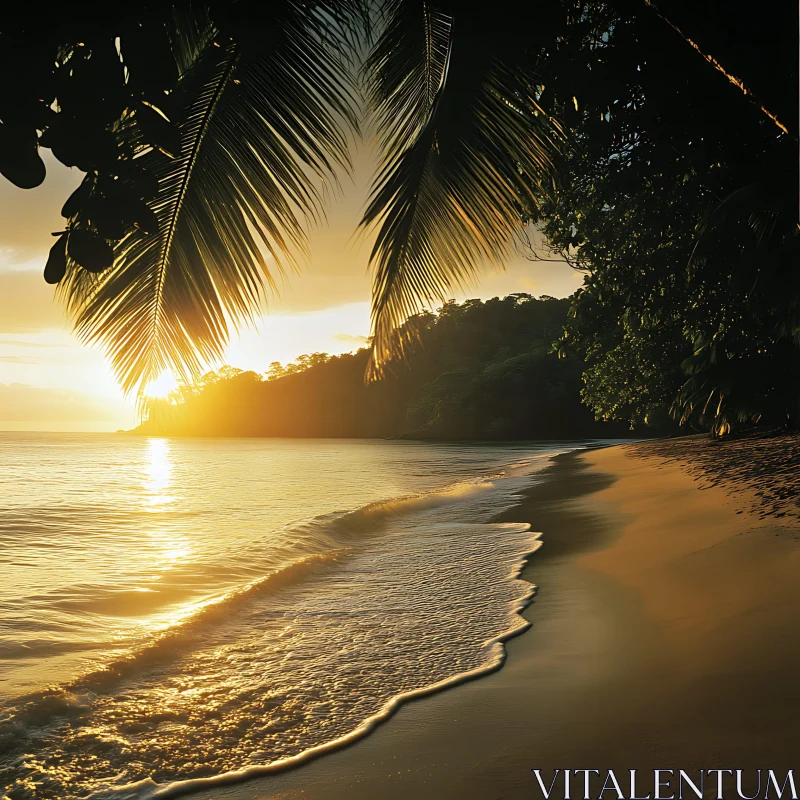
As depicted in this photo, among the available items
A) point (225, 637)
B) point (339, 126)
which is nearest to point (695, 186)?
point (339, 126)

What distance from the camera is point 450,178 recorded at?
3529 millimetres

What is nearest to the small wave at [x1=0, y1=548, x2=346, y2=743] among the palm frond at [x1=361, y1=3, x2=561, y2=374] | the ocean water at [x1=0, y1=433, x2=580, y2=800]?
the ocean water at [x1=0, y1=433, x2=580, y2=800]

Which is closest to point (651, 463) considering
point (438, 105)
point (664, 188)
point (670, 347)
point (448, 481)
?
point (670, 347)

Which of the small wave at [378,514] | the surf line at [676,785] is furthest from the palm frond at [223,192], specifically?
the small wave at [378,514]

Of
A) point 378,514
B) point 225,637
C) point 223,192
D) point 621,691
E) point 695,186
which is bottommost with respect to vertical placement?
point 378,514

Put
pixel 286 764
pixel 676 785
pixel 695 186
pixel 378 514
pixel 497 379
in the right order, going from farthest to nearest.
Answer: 1. pixel 497 379
2. pixel 378 514
3. pixel 695 186
4. pixel 286 764
5. pixel 676 785

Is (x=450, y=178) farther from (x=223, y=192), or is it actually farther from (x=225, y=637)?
(x=225, y=637)

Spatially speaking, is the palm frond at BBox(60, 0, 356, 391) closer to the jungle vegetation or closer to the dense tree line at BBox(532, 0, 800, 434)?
the jungle vegetation

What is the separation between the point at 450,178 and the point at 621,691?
8.79 ft

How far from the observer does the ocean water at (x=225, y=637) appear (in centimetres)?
278

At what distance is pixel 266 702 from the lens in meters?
3.20

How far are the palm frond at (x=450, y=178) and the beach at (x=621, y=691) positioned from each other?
1.89 meters

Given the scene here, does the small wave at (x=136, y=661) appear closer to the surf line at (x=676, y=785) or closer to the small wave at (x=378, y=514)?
the surf line at (x=676, y=785)

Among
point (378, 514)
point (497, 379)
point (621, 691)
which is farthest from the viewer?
point (497, 379)
